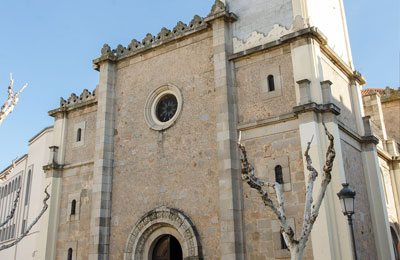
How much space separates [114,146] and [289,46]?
8123 mm

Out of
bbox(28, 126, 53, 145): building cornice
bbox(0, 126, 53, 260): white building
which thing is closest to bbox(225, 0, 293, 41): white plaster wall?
bbox(0, 126, 53, 260): white building

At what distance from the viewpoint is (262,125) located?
47.3 feet

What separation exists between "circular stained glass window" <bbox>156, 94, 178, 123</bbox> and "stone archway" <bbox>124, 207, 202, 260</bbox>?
3643 mm

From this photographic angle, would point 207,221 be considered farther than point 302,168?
Yes

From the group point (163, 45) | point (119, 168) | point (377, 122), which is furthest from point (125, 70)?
point (377, 122)

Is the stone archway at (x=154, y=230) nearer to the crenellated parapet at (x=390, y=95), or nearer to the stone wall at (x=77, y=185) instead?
the stone wall at (x=77, y=185)

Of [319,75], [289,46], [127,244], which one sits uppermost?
[289,46]

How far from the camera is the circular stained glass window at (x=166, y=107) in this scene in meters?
17.1

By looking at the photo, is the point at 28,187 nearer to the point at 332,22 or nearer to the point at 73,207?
the point at 73,207

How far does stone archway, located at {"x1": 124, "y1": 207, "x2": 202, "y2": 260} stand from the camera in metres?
14.9

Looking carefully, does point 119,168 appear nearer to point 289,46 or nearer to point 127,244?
point 127,244

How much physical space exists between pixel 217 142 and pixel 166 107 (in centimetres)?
342

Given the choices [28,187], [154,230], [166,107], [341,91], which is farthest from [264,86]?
[28,187]

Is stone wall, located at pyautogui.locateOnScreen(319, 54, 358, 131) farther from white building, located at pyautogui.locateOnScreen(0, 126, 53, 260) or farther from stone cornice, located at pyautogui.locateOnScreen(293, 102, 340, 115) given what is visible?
white building, located at pyautogui.locateOnScreen(0, 126, 53, 260)
